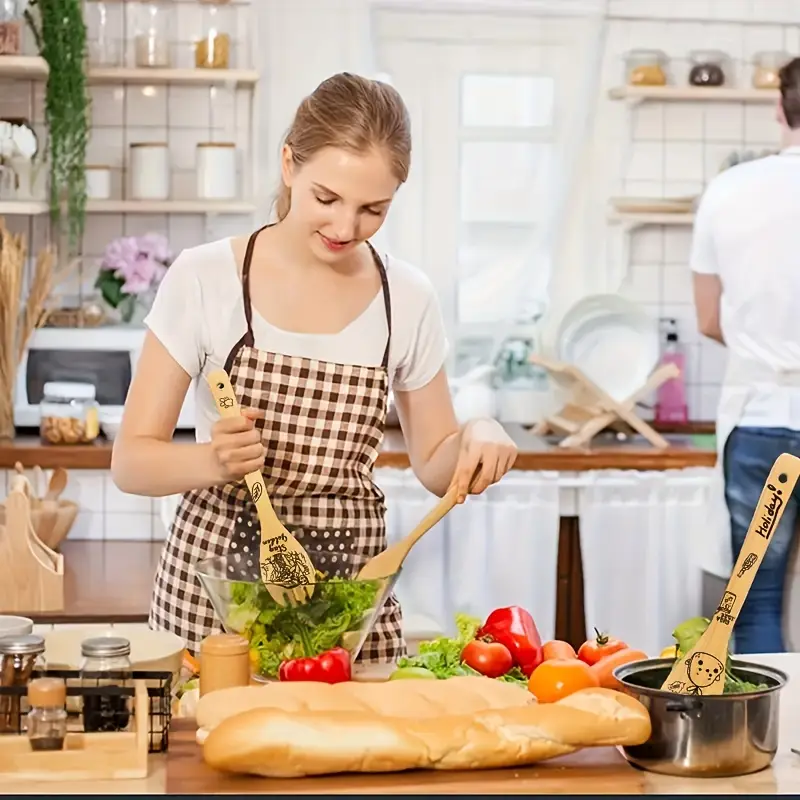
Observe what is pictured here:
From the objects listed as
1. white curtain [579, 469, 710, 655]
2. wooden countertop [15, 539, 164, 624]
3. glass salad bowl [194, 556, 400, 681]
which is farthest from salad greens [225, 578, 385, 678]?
white curtain [579, 469, 710, 655]

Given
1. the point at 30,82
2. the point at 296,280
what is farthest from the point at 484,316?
the point at 296,280

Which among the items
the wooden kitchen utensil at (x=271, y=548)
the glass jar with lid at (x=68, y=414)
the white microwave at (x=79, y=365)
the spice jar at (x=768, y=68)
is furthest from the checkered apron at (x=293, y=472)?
the spice jar at (x=768, y=68)

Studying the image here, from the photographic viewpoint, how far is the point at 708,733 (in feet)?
4.55

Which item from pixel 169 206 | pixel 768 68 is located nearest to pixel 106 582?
pixel 169 206

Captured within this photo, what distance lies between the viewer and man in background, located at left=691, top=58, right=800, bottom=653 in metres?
3.24

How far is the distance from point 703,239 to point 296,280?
1.55 meters

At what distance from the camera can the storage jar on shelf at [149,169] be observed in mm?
4135

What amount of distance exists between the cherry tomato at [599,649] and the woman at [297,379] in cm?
37

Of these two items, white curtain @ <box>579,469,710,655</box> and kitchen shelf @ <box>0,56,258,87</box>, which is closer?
white curtain @ <box>579,469,710,655</box>

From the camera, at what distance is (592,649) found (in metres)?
1.68

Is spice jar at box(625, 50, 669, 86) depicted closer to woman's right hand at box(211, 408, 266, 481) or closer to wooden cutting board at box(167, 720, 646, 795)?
woman's right hand at box(211, 408, 266, 481)

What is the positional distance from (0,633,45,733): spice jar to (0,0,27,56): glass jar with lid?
283 centimetres

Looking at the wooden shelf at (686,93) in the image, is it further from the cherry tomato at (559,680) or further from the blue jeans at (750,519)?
the cherry tomato at (559,680)

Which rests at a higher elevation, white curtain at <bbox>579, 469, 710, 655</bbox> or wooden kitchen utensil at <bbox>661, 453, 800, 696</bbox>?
wooden kitchen utensil at <bbox>661, 453, 800, 696</bbox>
